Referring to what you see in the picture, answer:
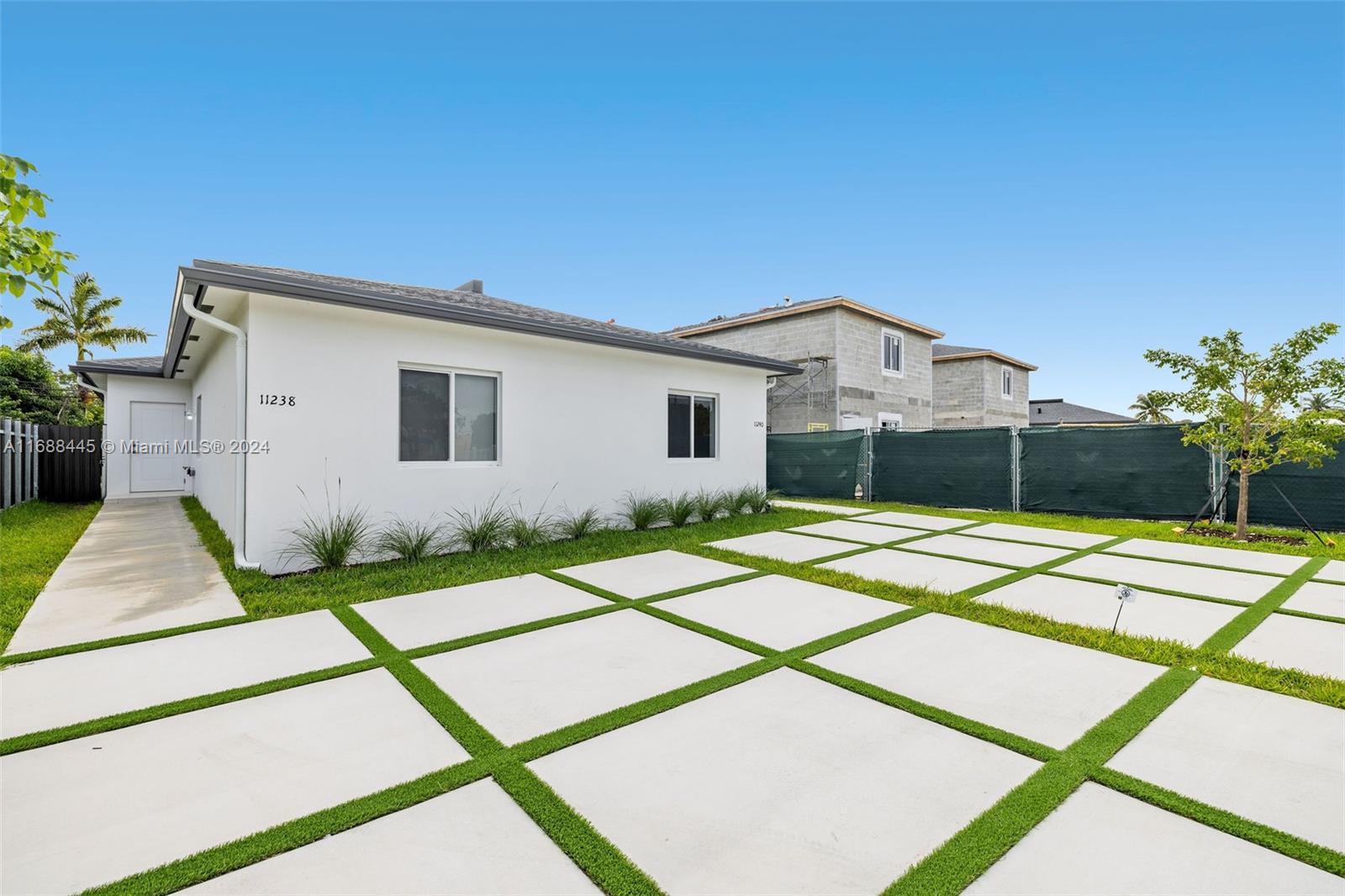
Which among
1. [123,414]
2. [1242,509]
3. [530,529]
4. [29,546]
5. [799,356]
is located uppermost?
[799,356]

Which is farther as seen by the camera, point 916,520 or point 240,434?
point 916,520

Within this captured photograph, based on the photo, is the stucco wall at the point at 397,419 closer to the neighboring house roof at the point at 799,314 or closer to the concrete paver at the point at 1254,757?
the concrete paver at the point at 1254,757

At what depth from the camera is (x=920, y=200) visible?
576 inches

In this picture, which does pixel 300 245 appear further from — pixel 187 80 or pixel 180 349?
pixel 180 349

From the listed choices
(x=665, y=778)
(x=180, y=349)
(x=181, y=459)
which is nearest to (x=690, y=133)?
(x=180, y=349)

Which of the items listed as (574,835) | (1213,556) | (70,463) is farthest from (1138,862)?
(70,463)

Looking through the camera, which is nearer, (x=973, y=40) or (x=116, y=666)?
(x=116, y=666)

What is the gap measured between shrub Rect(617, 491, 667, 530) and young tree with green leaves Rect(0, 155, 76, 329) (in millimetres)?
5973

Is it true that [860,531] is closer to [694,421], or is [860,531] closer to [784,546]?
[784,546]

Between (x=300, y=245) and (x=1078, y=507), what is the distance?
1953cm

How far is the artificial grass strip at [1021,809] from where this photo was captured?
5.41 ft

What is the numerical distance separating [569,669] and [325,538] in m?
3.68

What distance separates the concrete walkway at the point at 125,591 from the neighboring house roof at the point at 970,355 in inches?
885

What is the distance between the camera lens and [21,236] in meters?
2.88
